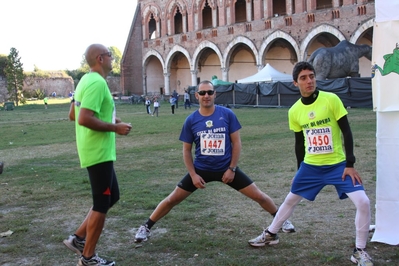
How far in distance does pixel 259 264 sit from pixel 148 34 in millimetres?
52568

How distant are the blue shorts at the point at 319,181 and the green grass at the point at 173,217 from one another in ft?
1.96

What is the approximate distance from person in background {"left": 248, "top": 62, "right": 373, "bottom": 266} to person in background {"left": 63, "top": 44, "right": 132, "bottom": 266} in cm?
171

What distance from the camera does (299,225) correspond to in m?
5.54

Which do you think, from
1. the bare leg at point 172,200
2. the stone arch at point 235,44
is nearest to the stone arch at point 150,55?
the stone arch at point 235,44

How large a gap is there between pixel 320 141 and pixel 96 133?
207 cm

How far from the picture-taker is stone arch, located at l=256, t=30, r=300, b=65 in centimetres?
3915

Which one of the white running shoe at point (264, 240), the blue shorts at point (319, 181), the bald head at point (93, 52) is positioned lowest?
the white running shoe at point (264, 240)

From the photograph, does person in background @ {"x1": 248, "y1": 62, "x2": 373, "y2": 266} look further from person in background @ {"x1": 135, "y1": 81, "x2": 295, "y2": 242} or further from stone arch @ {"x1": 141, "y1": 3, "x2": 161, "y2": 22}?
stone arch @ {"x1": 141, "y1": 3, "x2": 161, "y2": 22}

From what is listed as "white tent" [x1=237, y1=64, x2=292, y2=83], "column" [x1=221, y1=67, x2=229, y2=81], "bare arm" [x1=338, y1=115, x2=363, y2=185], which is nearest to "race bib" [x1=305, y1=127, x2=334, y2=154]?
"bare arm" [x1=338, y1=115, x2=363, y2=185]

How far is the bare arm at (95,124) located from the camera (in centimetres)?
398

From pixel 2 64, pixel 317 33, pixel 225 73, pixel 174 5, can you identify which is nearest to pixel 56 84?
pixel 2 64

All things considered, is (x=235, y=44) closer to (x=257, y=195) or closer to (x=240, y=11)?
(x=240, y=11)

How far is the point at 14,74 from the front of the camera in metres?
51.9

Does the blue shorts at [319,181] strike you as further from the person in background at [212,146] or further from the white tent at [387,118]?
the white tent at [387,118]
